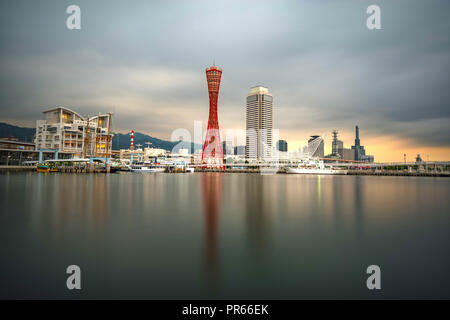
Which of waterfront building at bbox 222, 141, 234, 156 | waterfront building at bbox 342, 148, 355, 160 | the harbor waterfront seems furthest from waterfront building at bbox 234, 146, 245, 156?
the harbor waterfront


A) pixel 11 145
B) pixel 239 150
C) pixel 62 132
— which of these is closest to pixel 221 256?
pixel 62 132

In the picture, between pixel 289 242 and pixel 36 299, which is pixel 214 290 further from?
pixel 289 242

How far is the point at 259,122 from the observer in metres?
108

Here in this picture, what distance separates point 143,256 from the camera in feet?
11.4

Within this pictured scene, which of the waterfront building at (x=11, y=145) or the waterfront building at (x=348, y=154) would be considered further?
the waterfront building at (x=348, y=154)

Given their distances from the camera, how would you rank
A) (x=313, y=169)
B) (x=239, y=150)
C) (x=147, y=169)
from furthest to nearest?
(x=239, y=150), (x=313, y=169), (x=147, y=169)

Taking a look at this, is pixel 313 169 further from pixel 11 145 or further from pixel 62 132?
pixel 11 145

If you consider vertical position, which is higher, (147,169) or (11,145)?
(11,145)

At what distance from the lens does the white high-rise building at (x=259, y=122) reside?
105688mm

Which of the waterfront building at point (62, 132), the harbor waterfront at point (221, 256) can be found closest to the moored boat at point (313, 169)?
the waterfront building at point (62, 132)

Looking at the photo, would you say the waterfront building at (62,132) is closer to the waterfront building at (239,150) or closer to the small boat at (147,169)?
the small boat at (147,169)

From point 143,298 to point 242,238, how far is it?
228cm

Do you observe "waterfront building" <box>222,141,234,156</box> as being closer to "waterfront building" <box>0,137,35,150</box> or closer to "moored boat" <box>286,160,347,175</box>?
"moored boat" <box>286,160,347,175</box>
